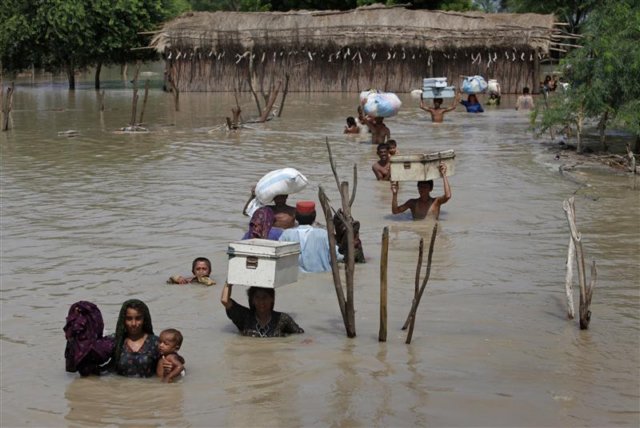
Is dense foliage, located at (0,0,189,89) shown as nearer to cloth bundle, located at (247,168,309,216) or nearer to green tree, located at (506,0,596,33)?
green tree, located at (506,0,596,33)

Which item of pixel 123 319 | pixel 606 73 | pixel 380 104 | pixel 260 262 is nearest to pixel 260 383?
pixel 260 262

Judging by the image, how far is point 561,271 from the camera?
852 cm

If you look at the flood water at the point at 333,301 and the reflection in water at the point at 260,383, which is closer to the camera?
the reflection in water at the point at 260,383

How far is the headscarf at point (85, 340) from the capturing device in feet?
19.2

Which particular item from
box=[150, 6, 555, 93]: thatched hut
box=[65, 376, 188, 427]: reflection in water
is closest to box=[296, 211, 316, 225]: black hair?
box=[65, 376, 188, 427]: reflection in water

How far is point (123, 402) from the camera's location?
562 cm

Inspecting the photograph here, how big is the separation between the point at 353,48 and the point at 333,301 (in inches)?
981

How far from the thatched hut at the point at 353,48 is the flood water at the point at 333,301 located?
1508 centimetres

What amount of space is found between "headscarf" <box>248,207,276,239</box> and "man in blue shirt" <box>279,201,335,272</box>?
22cm

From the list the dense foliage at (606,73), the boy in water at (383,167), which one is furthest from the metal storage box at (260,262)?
the dense foliage at (606,73)

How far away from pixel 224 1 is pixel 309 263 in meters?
52.0

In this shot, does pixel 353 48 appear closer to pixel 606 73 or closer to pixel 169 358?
pixel 606 73

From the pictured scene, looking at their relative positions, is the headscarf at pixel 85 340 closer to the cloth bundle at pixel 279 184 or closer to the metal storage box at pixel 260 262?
the metal storage box at pixel 260 262

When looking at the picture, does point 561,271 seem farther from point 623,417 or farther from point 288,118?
point 288,118
